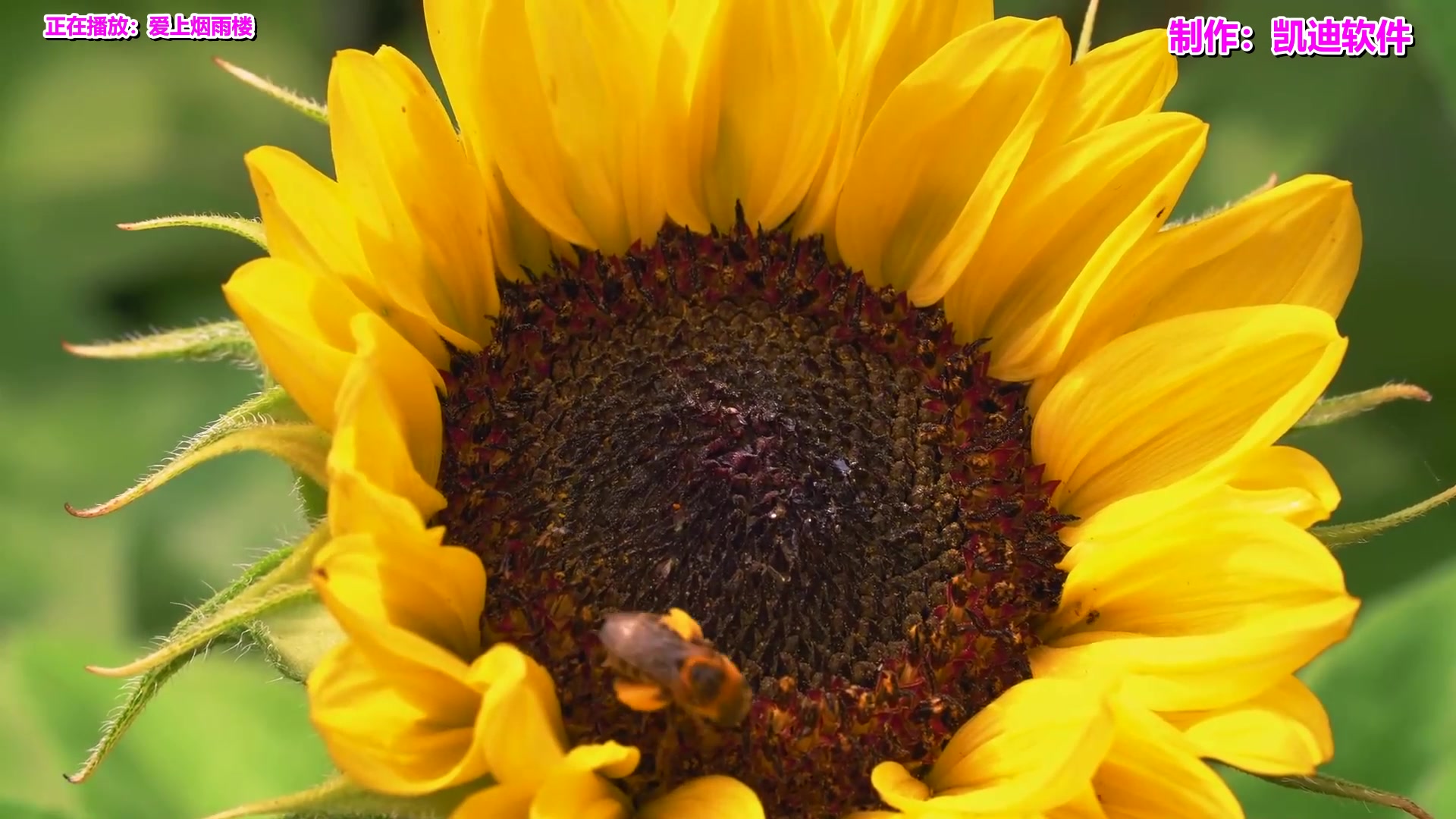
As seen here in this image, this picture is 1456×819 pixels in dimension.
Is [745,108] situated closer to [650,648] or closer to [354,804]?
[650,648]

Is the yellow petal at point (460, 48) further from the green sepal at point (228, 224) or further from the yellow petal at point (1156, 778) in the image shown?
the yellow petal at point (1156, 778)

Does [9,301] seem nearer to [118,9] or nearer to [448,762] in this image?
[118,9]

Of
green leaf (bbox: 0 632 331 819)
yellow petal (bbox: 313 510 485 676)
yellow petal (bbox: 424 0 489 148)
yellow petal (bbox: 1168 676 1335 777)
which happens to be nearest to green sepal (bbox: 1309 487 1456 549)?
yellow petal (bbox: 1168 676 1335 777)

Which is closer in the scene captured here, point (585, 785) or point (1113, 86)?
point (585, 785)

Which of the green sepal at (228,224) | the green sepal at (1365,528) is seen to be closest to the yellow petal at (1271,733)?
the green sepal at (1365,528)

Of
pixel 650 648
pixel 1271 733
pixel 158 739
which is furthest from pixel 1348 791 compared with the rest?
pixel 158 739
